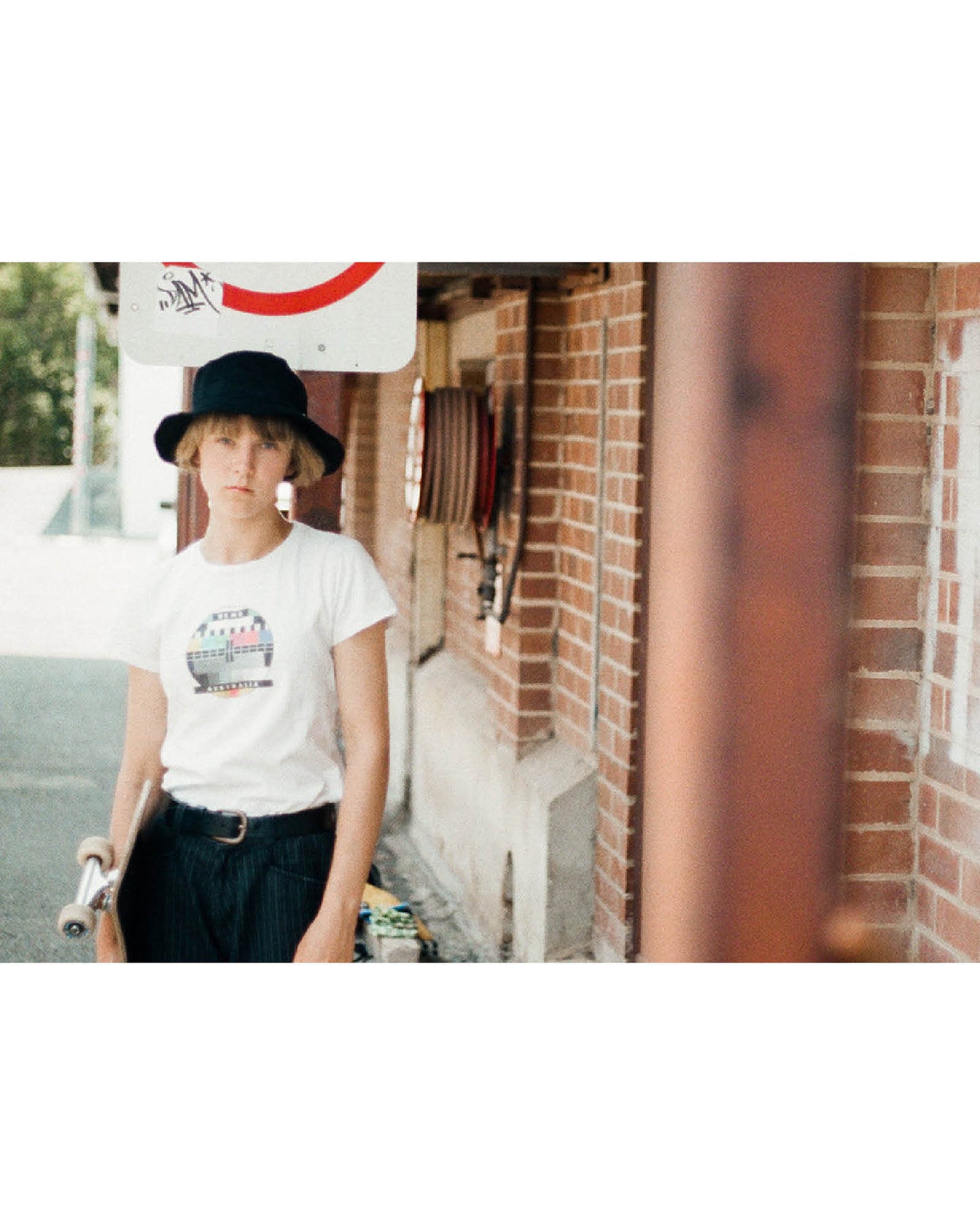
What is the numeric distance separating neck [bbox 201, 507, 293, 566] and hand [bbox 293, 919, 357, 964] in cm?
66

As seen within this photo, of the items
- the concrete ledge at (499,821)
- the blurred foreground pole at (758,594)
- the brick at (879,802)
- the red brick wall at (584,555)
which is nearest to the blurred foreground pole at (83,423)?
the concrete ledge at (499,821)

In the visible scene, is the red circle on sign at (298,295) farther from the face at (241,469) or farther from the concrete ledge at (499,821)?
the concrete ledge at (499,821)

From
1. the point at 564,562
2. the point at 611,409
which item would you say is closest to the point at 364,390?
the point at 564,562

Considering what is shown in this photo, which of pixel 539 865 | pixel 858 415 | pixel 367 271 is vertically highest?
pixel 367 271

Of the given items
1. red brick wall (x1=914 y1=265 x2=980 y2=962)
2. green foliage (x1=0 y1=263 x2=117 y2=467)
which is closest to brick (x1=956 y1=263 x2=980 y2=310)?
red brick wall (x1=914 y1=265 x2=980 y2=962)

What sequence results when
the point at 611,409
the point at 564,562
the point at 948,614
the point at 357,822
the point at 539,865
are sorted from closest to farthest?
the point at 357,822, the point at 948,614, the point at 611,409, the point at 539,865, the point at 564,562

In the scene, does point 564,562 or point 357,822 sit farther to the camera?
point 564,562

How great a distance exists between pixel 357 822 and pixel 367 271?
1.03m

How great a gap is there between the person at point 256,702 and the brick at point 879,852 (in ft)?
4.09

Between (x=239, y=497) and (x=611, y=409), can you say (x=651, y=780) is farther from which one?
(x=239, y=497)

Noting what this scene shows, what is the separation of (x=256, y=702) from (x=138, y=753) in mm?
328

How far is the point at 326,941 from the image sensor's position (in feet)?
9.21

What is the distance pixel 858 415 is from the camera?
3518mm

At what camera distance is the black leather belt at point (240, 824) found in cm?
287
